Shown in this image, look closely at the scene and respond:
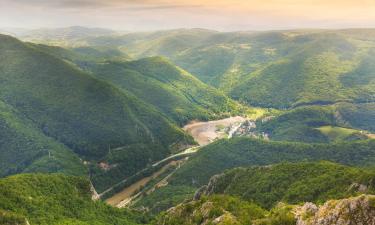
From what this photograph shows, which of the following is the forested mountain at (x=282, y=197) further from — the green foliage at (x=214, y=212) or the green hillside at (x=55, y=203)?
the green hillside at (x=55, y=203)

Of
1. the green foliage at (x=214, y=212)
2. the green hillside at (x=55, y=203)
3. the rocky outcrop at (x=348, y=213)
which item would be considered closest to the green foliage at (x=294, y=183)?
the green foliage at (x=214, y=212)

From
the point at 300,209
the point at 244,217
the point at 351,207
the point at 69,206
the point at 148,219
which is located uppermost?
the point at 351,207

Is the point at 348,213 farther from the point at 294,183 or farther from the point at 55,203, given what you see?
the point at 55,203

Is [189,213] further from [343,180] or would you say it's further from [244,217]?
[343,180]

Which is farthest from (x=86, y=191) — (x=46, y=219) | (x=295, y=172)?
(x=295, y=172)

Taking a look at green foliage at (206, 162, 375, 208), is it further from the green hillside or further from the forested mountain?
the green hillside

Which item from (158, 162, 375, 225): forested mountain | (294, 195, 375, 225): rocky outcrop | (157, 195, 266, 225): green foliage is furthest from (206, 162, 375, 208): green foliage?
Result: (294, 195, 375, 225): rocky outcrop
